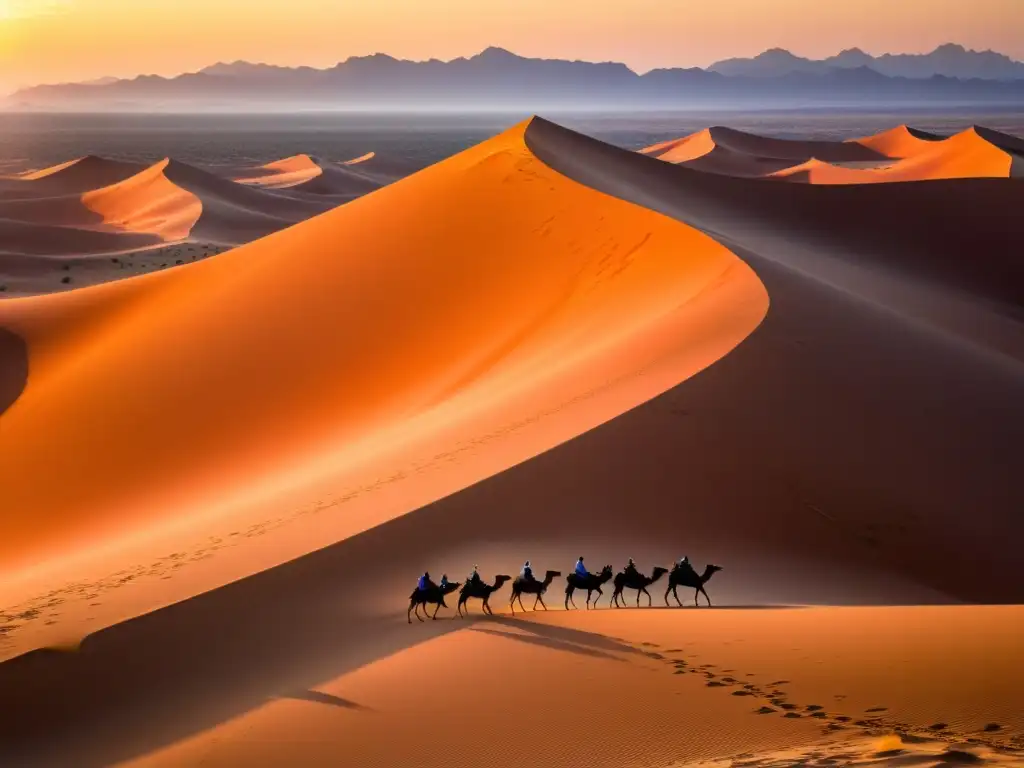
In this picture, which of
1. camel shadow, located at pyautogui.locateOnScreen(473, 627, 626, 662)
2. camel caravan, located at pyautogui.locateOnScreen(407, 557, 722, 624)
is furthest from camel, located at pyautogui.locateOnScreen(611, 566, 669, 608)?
camel shadow, located at pyautogui.locateOnScreen(473, 627, 626, 662)

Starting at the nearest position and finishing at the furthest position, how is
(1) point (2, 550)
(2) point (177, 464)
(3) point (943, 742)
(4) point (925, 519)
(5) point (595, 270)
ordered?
(3) point (943, 742), (4) point (925, 519), (1) point (2, 550), (2) point (177, 464), (5) point (595, 270)

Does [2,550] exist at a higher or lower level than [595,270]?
lower

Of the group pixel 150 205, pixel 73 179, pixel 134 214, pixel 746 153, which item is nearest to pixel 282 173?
pixel 73 179

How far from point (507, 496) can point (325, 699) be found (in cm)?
406

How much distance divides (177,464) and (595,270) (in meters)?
8.80

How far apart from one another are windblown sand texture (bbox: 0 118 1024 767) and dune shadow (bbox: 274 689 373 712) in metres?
0.03

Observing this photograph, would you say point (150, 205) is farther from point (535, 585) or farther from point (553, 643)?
point (553, 643)

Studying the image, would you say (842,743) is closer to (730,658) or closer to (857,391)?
(730,658)

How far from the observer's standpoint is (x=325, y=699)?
7289 mm

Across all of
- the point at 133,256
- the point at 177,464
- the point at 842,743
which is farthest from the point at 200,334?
the point at 133,256

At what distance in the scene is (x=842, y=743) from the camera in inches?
231

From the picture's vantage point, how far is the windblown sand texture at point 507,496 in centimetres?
691

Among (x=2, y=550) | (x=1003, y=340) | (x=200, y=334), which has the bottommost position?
(x=2, y=550)

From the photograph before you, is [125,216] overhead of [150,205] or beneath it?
beneath
